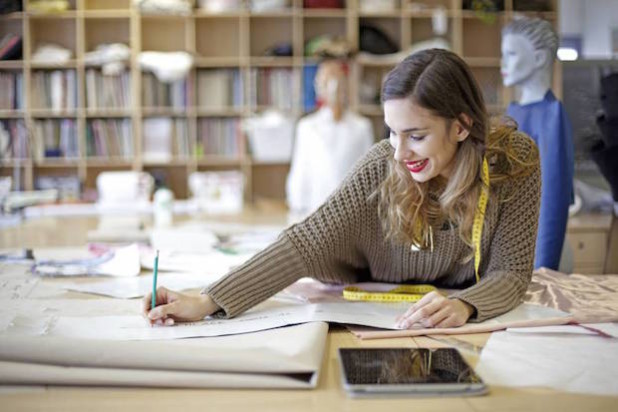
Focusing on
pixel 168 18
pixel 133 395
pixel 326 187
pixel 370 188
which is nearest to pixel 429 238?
pixel 370 188

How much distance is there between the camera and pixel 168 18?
5.55 m

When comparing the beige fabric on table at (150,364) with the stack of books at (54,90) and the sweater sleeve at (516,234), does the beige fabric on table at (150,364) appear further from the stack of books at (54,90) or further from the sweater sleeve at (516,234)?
the stack of books at (54,90)

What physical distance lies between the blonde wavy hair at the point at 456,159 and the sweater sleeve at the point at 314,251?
0.05 meters

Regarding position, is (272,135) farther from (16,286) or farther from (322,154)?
(16,286)

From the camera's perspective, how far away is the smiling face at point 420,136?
1.37 m

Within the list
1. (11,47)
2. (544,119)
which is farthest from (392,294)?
(11,47)

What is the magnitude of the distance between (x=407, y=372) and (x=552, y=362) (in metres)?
0.22

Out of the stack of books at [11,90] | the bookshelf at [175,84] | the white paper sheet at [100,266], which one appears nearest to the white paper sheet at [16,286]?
the white paper sheet at [100,266]

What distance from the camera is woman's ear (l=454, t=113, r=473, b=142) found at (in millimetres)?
1420

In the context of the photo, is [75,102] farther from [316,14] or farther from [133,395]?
[133,395]

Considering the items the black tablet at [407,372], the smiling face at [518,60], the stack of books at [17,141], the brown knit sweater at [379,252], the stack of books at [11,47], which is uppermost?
the stack of books at [11,47]

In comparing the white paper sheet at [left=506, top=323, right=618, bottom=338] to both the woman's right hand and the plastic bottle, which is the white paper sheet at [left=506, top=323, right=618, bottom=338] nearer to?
the woman's right hand

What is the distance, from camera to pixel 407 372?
94 cm

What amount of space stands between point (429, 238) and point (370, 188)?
0.51 feet
